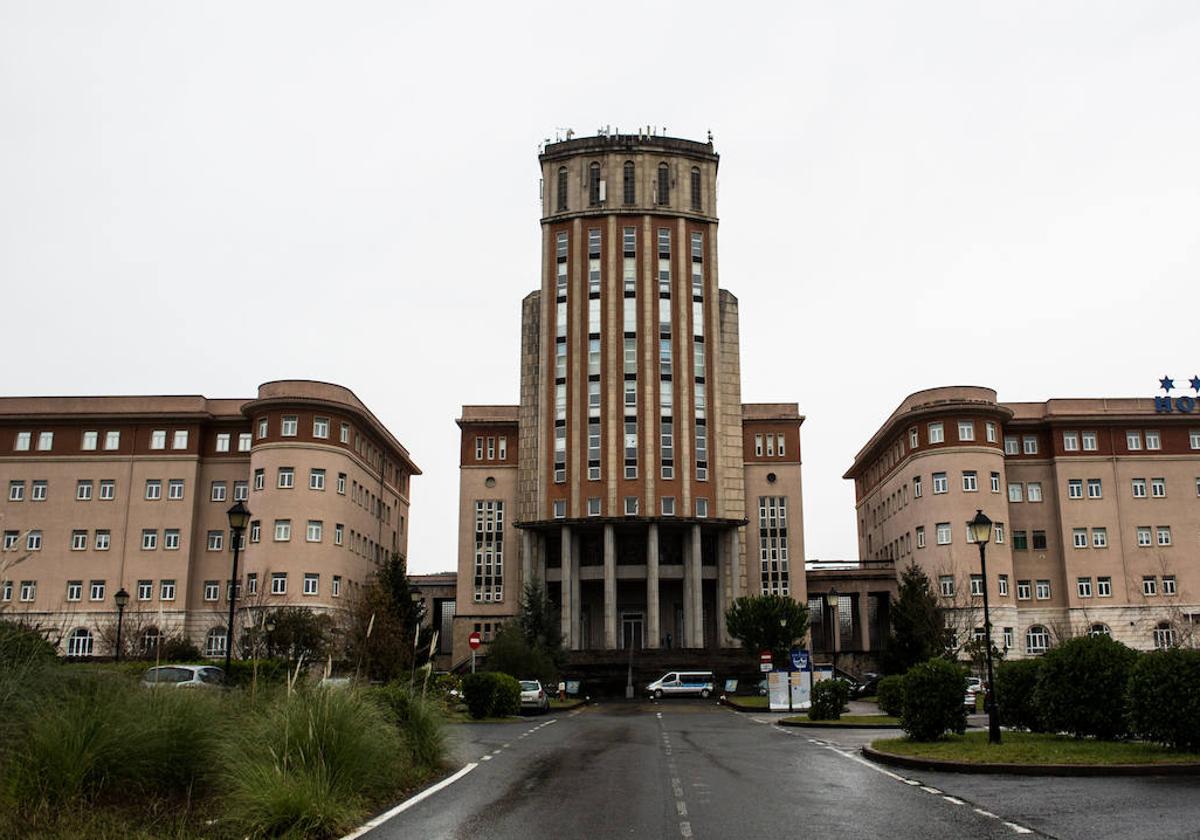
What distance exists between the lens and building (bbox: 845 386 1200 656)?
231ft

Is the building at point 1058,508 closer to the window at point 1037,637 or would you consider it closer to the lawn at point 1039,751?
the window at point 1037,637

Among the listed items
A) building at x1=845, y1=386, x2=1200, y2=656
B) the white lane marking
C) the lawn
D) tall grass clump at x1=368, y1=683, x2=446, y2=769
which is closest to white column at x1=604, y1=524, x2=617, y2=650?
building at x1=845, y1=386, x2=1200, y2=656

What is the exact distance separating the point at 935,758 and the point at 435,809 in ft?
29.8

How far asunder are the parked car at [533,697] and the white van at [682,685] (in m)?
18.3

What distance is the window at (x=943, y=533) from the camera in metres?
70.2

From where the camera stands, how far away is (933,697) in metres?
21.1

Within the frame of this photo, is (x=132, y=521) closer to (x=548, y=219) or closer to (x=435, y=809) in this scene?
(x=548, y=219)

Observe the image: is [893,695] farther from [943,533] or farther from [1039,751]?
[943,533]

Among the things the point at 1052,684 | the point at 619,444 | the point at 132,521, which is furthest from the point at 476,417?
the point at 1052,684

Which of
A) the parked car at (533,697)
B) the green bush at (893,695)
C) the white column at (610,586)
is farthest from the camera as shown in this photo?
→ the white column at (610,586)

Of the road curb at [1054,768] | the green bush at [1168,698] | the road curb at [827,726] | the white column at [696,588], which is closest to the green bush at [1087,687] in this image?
the green bush at [1168,698]

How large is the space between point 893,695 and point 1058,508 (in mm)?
56853

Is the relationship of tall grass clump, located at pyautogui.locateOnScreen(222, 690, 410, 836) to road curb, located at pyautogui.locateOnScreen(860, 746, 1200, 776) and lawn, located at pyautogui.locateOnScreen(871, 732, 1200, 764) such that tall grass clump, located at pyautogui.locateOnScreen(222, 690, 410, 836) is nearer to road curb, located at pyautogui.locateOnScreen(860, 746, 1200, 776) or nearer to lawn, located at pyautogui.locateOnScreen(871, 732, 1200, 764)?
road curb, located at pyautogui.locateOnScreen(860, 746, 1200, 776)

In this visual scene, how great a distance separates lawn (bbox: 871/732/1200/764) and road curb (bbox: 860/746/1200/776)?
17 cm
